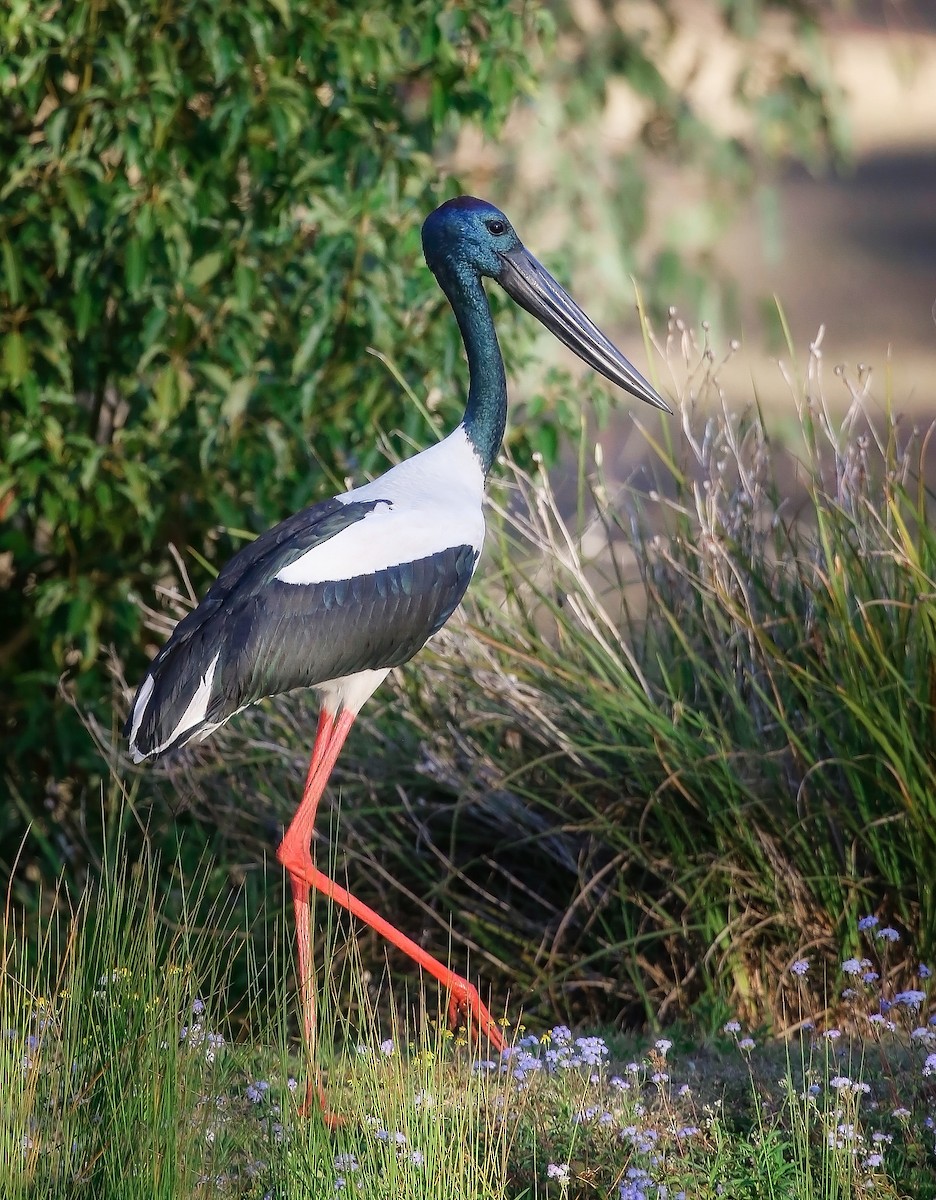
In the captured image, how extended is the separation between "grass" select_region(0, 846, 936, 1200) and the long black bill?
1621 mm


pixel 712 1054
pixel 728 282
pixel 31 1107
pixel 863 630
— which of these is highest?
pixel 728 282

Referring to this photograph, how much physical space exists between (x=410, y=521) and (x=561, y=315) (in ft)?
2.40

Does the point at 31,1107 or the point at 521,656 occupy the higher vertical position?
the point at 521,656

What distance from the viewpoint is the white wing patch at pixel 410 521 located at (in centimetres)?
379

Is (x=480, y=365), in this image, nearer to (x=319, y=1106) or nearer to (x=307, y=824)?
(x=307, y=824)

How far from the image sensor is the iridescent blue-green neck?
13.4ft

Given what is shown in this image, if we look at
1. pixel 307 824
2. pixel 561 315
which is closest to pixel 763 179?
pixel 561 315

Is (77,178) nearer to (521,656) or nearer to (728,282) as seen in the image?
(521,656)

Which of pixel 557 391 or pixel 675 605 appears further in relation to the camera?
pixel 557 391

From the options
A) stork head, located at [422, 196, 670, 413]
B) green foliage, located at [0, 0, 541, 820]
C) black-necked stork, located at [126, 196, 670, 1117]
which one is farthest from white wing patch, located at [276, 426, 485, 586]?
green foliage, located at [0, 0, 541, 820]

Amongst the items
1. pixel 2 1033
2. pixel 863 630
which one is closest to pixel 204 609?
pixel 2 1033

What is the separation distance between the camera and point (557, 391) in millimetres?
5012

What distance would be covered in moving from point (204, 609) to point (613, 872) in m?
1.25

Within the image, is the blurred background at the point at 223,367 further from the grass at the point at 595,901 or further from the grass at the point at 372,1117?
the grass at the point at 372,1117
